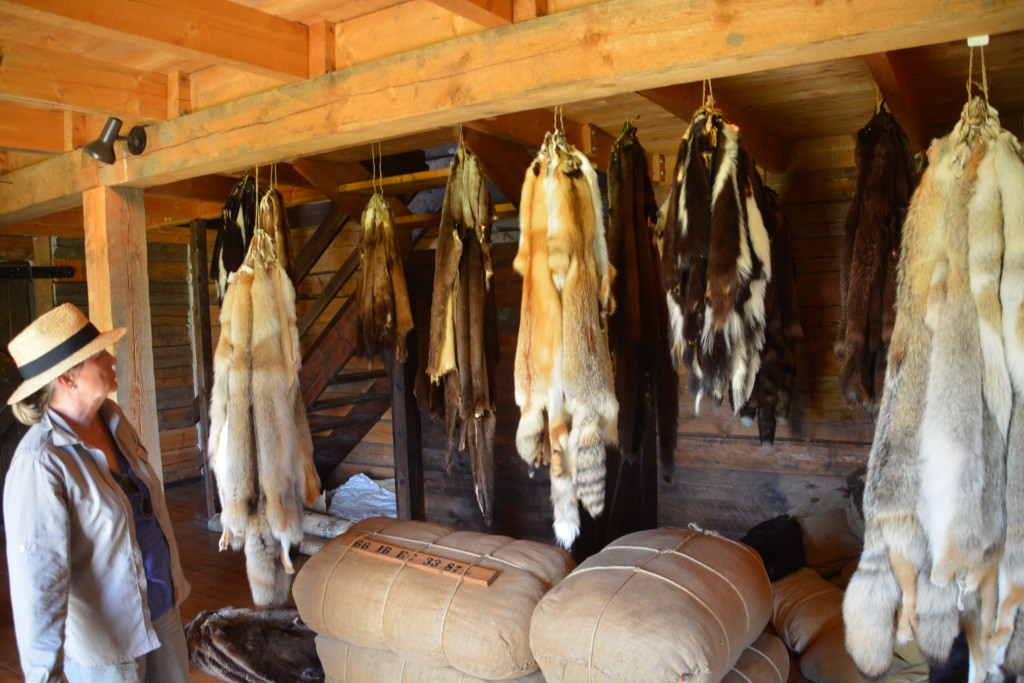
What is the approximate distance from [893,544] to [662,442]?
4.47 ft

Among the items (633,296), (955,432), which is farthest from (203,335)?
(955,432)

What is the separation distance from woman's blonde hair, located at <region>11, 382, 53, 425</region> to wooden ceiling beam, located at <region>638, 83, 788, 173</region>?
2354mm

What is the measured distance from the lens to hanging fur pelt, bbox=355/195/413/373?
4406 millimetres

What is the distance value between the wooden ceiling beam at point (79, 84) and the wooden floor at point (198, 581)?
262 centimetres

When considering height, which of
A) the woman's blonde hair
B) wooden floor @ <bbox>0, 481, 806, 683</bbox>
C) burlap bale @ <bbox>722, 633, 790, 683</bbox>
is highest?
the woman's blonde hair

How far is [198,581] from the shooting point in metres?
5.07

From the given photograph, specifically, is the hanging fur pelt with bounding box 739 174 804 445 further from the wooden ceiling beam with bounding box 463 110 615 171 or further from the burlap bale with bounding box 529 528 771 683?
the wooden ceiling beam with bounding box 463 110 615 171

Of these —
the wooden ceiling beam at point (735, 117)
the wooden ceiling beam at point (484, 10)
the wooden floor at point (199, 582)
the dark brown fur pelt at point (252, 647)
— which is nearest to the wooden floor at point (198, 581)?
the wooden floor at point (199, 582)

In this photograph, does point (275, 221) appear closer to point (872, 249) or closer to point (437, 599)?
point (437, 599)

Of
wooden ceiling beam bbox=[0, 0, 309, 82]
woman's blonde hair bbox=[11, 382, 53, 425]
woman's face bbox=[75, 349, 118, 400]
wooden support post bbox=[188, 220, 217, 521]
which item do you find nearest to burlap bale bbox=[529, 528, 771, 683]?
woman's face bbox=[75, 349, 118, 400]

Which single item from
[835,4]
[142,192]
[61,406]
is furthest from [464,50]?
[142,192]

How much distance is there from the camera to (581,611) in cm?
268

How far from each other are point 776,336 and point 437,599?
186cm

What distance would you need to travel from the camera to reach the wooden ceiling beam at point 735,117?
328 cm
